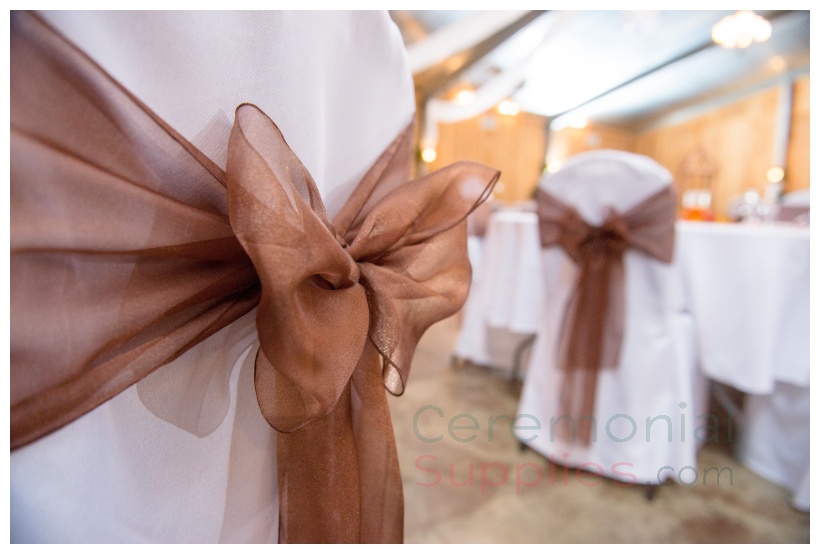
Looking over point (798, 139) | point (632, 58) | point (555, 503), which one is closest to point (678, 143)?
point (798, 139)

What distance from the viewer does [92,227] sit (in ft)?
0.88

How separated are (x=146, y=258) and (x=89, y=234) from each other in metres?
0.03

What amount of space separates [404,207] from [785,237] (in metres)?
1.12

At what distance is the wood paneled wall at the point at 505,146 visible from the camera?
7441 millimetres

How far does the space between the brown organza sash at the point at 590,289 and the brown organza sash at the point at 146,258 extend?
0.96 metres

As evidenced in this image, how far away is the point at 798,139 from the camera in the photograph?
5.75 meters

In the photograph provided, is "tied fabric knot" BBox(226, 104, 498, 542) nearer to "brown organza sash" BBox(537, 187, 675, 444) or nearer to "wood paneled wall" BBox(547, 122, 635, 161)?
"brown organza sash" BBox(537, 187, 675, 444)

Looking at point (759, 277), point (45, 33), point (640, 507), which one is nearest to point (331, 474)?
point (45, 33)

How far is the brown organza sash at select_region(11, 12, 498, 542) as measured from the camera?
0.84 ft

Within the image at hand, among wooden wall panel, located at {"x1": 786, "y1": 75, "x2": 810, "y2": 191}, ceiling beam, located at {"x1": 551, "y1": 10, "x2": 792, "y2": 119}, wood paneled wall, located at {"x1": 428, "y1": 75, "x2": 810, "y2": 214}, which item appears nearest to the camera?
ceiling beam, located at {"x1": 551, "y1": 10, "x2": 792, "y2": 119}

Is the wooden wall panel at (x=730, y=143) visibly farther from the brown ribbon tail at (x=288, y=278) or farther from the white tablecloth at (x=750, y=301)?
the brown ribbon tail at (x=288, y=278)

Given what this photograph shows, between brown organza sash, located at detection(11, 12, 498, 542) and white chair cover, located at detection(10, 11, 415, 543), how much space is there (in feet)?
0.09

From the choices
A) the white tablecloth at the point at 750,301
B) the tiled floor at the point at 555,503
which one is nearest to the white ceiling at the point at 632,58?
the white tablecloth at the point at 750,301

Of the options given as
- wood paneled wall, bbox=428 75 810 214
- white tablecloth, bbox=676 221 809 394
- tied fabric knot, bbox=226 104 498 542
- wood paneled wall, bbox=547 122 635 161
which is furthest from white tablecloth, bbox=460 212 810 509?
wood paneled wall, bbox=547 122 635 161
